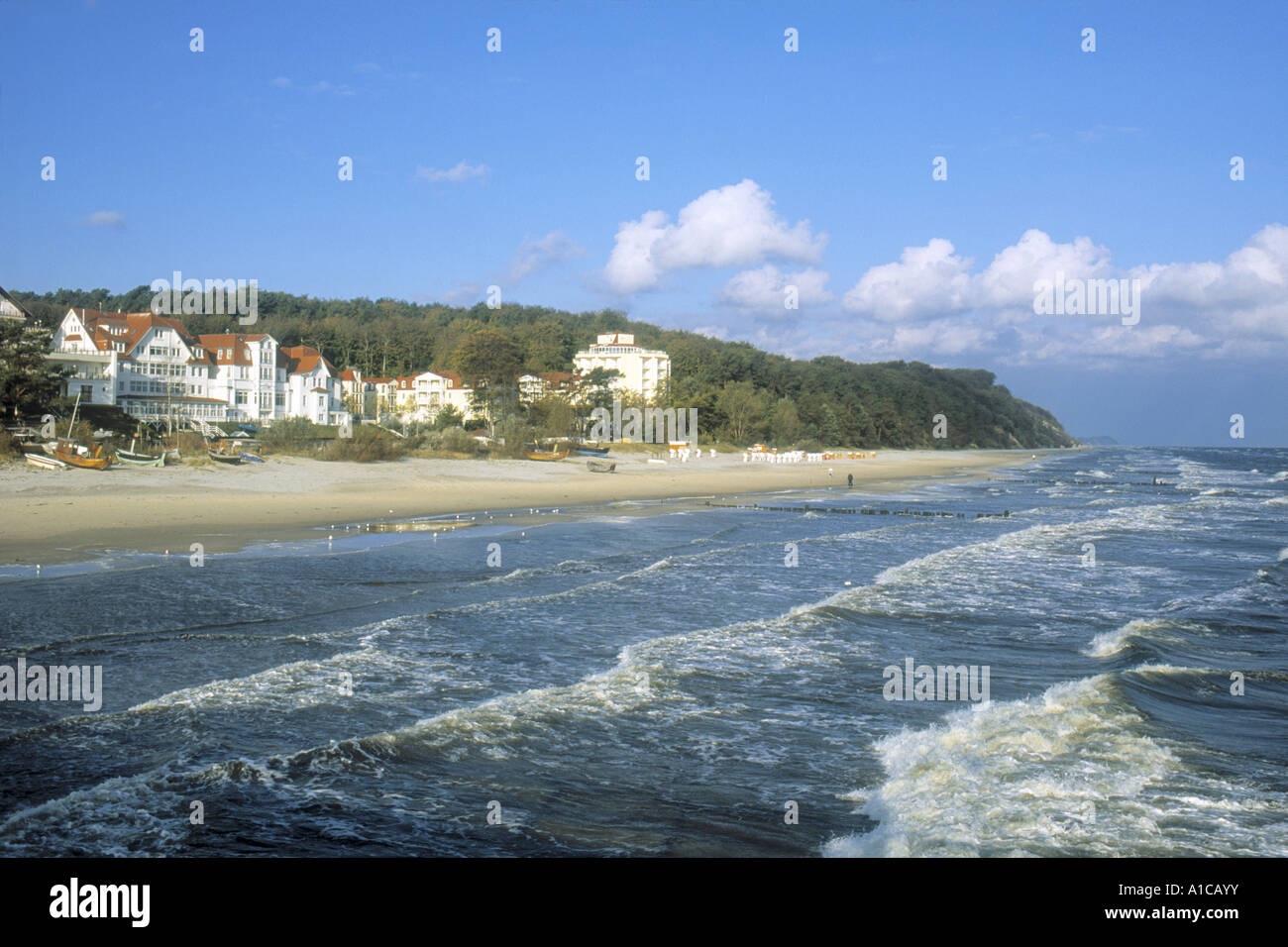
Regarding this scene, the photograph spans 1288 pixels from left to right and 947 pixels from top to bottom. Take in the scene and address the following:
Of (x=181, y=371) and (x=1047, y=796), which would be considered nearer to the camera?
(x=1047, y=796)

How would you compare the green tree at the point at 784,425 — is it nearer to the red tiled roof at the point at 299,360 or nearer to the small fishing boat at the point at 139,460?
the red tiled roof at the point at 299,360

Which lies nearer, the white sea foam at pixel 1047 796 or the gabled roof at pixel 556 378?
the white sea foam at pixel 1047 796

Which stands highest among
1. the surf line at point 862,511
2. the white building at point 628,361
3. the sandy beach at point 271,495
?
the white building at point 628,361

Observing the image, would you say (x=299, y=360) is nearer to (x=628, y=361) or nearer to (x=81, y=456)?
(x=628, y=361)

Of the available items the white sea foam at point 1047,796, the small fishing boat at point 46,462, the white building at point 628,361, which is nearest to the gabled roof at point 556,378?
the white building at point 628,361

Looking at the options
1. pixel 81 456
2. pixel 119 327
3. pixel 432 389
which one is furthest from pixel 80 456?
pixel 432 389

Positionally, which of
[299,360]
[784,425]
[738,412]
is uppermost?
[299,360]
